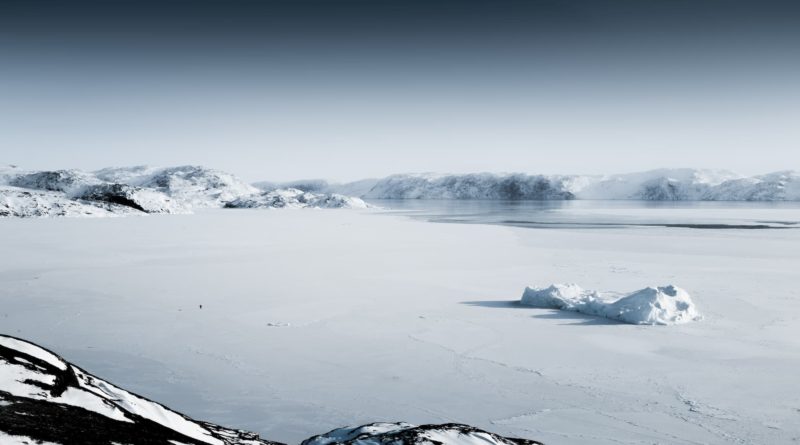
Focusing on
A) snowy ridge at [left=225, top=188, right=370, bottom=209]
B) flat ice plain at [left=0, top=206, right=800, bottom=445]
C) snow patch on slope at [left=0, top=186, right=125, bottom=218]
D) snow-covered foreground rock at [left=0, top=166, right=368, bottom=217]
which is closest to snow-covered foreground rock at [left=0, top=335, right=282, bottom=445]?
flat ice plain at [left=0, top=206, right=800, bottom=445]

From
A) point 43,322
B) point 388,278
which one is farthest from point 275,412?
point 388,278

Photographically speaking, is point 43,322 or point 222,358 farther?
point 43,322

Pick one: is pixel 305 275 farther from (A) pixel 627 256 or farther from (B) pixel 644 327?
(A) pixel 627 256

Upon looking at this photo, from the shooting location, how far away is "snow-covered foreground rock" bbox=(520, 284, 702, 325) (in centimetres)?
871

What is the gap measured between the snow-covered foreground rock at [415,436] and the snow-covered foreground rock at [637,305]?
20.6 feet

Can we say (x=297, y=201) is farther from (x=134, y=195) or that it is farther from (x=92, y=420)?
(x=92, y=420)

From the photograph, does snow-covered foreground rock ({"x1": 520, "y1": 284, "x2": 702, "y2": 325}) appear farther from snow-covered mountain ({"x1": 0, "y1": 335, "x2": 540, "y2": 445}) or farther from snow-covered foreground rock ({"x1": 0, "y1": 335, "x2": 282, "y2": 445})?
snow-covered foreground rock ({"x1": 0, "y1": 335, "x2": 282, "y2": 445})

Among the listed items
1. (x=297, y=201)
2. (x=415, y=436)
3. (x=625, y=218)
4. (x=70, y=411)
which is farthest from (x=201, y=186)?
(x=415, y=436)

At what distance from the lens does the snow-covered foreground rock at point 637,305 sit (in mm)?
8711

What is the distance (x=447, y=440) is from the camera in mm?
2947

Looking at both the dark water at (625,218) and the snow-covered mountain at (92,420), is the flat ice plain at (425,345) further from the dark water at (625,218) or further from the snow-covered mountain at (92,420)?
the dark water at (625,218)

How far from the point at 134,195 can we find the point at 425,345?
57.8 m

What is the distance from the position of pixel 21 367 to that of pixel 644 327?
27.1ft

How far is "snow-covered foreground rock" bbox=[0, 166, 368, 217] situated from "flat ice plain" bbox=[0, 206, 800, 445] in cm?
3534
